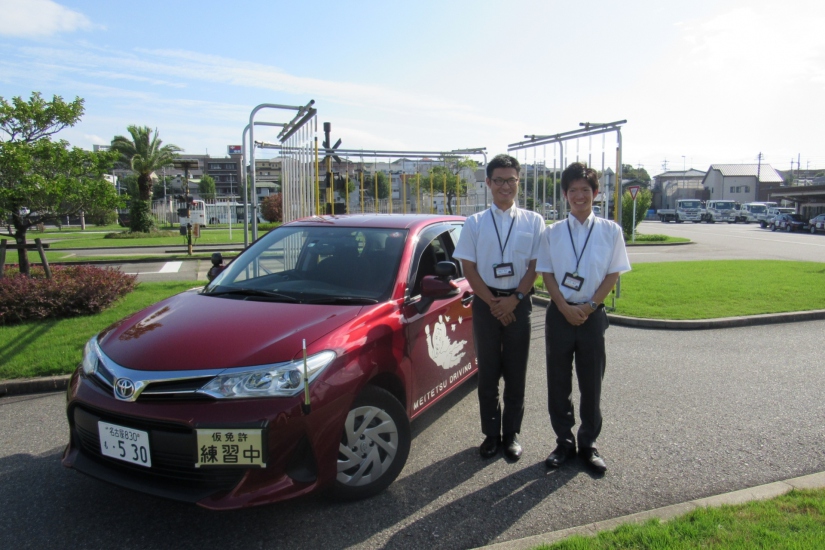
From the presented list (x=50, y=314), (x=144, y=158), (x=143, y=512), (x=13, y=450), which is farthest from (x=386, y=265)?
(x=144, y=158)

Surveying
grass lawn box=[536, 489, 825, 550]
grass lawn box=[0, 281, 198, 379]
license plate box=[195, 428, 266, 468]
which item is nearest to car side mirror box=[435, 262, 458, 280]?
license plate box=[195, 428, 266, 468]

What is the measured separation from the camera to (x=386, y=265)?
398 centimetres

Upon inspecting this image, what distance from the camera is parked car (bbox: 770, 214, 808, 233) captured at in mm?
38750

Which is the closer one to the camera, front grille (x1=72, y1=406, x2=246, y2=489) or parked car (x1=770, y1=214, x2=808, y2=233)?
front grille (x1=72, y1=406, x2=246, y2=489)

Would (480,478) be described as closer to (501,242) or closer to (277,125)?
(501,242)

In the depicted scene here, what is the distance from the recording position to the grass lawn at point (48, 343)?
18.2 feet

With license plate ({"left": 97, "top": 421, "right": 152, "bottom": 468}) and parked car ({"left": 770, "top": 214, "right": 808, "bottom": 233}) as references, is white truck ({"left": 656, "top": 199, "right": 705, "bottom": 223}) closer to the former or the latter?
parked car ({"left": 770, "top": 214, "right": 808, "bottom": 233})

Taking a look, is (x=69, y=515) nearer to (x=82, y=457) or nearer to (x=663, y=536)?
(x=82, y=457)

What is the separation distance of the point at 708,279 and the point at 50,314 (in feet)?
37.7

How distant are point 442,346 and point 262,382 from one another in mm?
1719

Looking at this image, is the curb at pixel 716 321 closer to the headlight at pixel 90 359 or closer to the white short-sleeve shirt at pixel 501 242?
the white short-sleeve shirt at pixel 501 242

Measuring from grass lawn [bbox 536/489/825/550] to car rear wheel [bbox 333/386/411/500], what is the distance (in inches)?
38.5

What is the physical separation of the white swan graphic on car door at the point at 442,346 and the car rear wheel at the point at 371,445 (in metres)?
0.73

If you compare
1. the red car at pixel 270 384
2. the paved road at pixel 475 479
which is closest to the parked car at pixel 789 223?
the paved road at pixel 475 479
